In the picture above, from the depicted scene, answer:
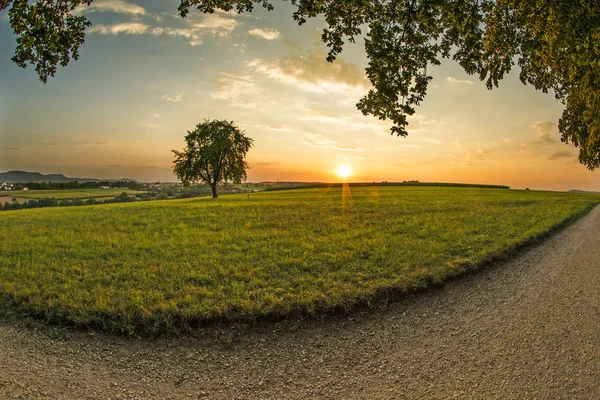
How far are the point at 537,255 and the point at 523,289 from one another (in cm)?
380

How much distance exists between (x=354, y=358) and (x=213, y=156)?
39.8 m

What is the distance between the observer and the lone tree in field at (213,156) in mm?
41312

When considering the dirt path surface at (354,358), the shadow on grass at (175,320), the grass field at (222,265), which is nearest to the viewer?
the dirt path surface at (354,358)

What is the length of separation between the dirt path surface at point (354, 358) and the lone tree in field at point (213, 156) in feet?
123

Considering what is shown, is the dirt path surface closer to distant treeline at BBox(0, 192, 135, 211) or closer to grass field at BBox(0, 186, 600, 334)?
grass field at BBox(0, 186, 600, 334)

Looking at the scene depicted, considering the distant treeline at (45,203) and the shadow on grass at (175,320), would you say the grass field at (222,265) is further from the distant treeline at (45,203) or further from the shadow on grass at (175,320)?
the distant treeline at (45,203)

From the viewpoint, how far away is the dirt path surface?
3617mm


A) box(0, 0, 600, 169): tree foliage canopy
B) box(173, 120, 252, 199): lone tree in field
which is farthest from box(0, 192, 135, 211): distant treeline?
box(0, 0, 600, 169): tree foliage canopy

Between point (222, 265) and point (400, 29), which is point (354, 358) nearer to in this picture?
point (222, 265)

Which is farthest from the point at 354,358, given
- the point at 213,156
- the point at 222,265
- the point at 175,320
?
the point at 213,156

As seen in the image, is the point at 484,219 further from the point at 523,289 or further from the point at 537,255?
the point at 523,289

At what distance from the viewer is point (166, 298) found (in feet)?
19.4

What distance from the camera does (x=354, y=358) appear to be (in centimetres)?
421

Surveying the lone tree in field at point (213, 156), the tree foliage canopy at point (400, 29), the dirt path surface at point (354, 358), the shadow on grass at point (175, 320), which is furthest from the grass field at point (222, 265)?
the lone tree in field at point (213, 156)
